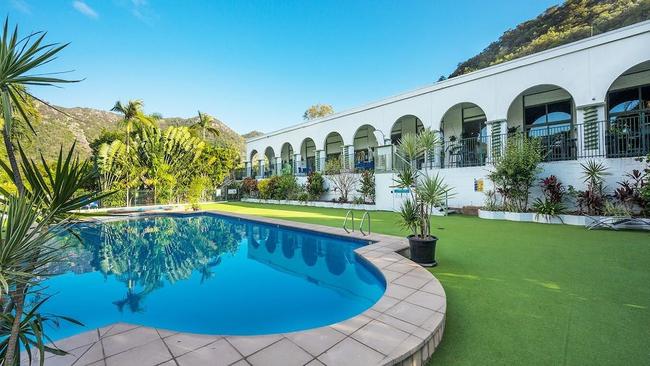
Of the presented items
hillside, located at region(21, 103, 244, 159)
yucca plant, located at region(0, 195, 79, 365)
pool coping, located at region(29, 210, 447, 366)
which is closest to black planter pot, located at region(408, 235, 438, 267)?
pool coping, located at region(29, 210, 447, 366)

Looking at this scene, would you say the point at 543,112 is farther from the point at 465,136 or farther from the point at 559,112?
the point at 465,136

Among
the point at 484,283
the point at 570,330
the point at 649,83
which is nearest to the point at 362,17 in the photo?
the point at 649,83

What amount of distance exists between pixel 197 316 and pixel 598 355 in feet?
15.6

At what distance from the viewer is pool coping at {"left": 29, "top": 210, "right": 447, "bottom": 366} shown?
238 centimetres

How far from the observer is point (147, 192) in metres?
19.0

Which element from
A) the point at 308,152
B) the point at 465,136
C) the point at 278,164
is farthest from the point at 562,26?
the point at 278,164

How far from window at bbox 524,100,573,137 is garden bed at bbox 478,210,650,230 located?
4.73 m

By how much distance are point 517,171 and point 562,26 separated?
25148mm

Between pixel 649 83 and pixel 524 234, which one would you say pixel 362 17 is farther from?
pixel 524 234

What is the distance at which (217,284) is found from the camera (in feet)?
18.0

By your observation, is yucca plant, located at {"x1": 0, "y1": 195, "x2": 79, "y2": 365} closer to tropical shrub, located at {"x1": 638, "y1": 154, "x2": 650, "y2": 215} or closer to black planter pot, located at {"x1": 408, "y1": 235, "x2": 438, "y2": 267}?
black planter pot, located at {"x1": 408, "y1": 235, "x2": 438, "y2": 267}

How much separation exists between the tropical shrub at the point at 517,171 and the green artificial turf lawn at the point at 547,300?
3403 mm

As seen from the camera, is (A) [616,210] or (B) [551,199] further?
(B) [551,199]

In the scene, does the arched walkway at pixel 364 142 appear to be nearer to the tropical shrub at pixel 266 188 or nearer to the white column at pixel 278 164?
the tropical shrub at pixel 266 188
